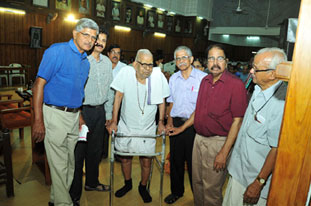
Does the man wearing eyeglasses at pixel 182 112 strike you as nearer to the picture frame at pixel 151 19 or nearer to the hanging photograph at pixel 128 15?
the hanging photograph at pixel 128 15

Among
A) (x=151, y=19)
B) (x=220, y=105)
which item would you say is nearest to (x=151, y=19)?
(x=151, y=19)

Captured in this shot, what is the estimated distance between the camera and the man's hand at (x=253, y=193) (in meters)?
1.50

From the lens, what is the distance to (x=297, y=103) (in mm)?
684

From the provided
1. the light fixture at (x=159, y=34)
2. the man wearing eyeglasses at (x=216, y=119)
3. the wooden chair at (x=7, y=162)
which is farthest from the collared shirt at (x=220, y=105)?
the light fixture at (x=159, y=34)

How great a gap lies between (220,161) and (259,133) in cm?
62

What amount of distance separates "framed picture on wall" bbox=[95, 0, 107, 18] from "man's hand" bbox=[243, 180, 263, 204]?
12153mm

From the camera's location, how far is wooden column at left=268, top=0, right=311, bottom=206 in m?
0.65

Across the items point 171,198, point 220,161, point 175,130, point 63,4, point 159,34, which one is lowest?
point 171,198

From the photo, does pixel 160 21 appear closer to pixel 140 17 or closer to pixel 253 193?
→ pixel 140 17

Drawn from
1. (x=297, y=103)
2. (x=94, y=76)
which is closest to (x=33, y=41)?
(x=94, y=76)

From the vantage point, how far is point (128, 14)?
1349 cm

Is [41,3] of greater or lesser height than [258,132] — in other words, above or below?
above

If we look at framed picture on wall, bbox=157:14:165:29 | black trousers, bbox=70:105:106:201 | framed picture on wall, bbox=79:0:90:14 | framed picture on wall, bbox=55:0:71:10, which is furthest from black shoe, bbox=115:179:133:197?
framed picture on wall, bbox=157:14:165:29

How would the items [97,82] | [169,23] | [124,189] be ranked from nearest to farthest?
[97,82] → [124,189] → [169,23]
